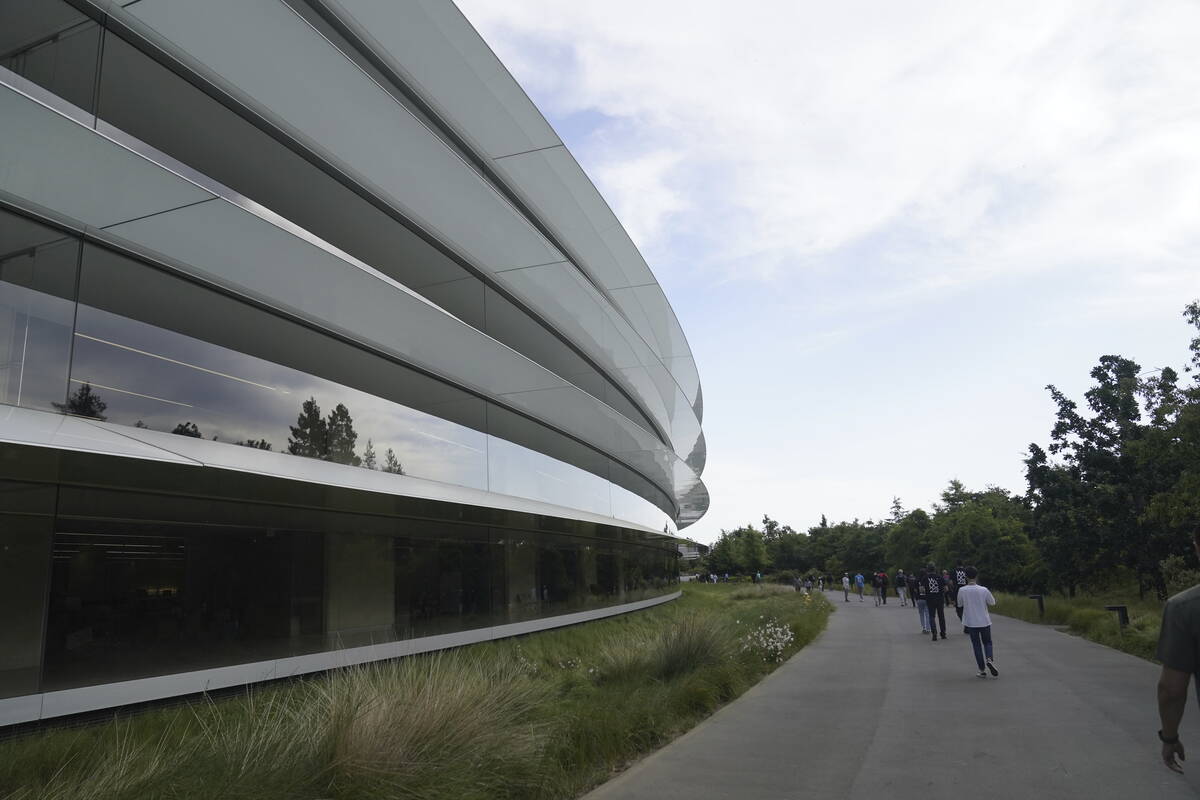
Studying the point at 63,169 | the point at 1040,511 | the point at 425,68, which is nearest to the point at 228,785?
the point at 63,169

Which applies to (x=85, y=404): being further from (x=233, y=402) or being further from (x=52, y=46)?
(x=52, y=46)

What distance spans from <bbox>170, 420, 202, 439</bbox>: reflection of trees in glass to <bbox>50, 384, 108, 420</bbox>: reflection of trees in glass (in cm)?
83

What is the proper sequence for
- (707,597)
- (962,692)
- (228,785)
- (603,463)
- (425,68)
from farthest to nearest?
(707,597) → (603,463) → (425,68) → (962,692) → (228,785)

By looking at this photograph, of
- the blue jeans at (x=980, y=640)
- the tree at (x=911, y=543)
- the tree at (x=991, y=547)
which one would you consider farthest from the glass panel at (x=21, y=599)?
the tree at (x=911, y=543)

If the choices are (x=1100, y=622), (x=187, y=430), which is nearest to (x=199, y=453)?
(x=187, y=430)

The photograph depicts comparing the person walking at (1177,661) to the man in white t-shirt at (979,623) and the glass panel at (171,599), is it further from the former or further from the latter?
the glass panel at (171,599)

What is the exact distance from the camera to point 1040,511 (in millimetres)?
38375

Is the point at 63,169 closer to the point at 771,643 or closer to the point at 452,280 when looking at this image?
the point at 452,280

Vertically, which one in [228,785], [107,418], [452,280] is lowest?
[228,785]

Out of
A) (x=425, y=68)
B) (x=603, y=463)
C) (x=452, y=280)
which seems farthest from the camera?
(x=603, y=463)

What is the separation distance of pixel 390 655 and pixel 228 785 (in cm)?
758

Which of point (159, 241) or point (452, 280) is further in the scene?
point (452, 280)

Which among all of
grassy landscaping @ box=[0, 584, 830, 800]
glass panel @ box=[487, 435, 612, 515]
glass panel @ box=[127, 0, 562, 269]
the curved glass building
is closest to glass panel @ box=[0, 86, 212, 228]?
the curved glass building

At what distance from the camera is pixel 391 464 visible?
11492 millimetres
